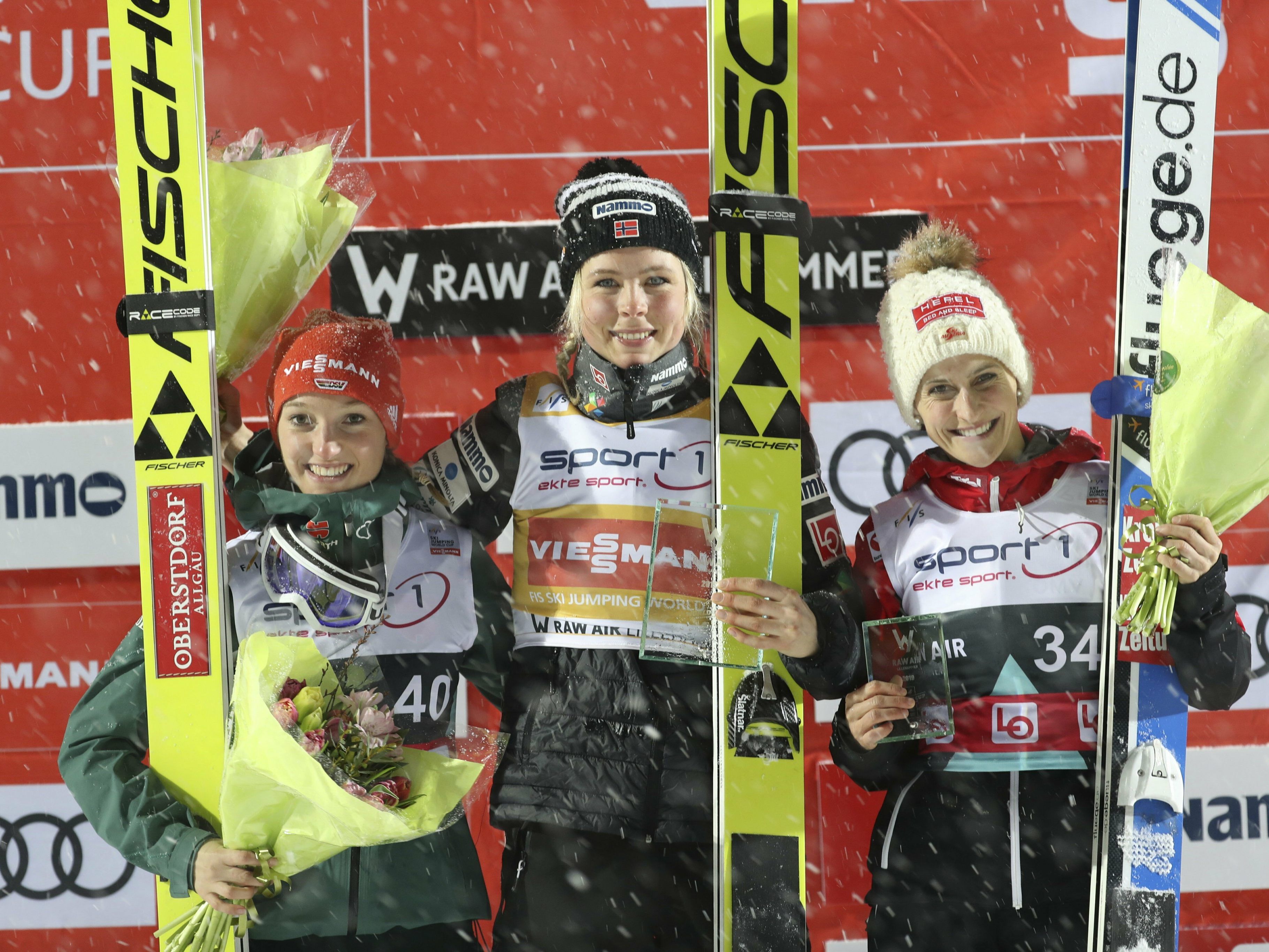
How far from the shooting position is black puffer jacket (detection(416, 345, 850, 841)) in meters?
2.03

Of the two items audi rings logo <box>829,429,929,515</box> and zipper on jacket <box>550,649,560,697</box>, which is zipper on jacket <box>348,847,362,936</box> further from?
audi rings logo <box>829,429,929,515</box>

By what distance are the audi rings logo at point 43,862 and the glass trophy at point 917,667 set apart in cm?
254

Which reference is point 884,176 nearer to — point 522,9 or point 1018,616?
point 522,9

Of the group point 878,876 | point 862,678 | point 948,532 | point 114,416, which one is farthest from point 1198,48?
point 114,416

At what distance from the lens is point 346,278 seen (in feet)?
10.7

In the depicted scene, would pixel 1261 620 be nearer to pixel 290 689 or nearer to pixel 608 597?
pixel 608 597

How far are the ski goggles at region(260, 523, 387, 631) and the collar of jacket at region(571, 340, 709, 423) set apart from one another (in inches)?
21.8

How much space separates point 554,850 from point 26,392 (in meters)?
2.30

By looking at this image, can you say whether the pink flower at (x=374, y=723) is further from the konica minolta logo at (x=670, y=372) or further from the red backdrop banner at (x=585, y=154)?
the red backdrop banner at (x=585, y=154)

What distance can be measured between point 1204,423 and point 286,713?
1605 millimetres

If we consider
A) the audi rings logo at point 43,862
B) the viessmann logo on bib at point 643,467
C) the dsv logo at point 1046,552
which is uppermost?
the viessmann logo on bib at point 643,467

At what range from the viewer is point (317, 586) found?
2.05 m

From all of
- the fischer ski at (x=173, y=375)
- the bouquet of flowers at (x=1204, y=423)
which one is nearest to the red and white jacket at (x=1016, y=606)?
the bouquet of flowers at (x=1204, y=423)

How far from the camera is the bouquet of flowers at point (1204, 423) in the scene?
73.0 inches
